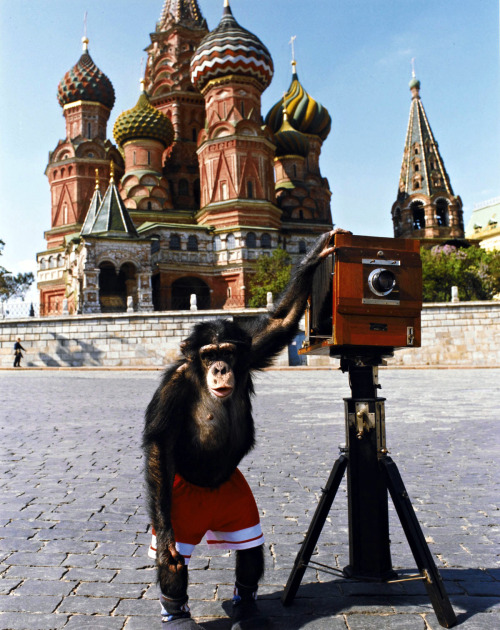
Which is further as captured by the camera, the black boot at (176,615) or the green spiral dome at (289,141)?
the green spiral dome at (289,141)

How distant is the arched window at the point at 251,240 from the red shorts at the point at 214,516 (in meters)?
39.8

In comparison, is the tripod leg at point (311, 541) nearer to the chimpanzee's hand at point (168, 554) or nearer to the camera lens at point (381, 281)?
the chimpanzee's hand at point (168, 554)

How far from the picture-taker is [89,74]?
162 feet

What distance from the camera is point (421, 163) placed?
5881cm

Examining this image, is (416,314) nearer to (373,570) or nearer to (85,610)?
(373,570)

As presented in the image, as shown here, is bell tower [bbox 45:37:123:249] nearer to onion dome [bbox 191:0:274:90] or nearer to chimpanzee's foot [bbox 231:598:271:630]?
onion dome [bbox 191:0:274:90]

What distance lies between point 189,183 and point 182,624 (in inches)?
Answer: 1935

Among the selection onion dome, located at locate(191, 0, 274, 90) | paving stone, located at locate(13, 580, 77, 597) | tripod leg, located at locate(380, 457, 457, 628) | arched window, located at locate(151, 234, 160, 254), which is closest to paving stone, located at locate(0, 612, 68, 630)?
paving stone, located at locate(13, 580, 77, 597)

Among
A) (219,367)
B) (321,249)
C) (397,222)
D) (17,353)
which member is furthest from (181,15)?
(219,367)

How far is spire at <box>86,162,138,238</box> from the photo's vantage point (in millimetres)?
36969

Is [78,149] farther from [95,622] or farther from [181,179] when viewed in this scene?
[95,622]

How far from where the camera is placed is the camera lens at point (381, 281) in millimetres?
2752

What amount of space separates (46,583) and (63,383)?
52.5 ft

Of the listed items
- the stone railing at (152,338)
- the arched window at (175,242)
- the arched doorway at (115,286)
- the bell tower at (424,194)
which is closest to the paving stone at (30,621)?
the stone railing at (152,338)
